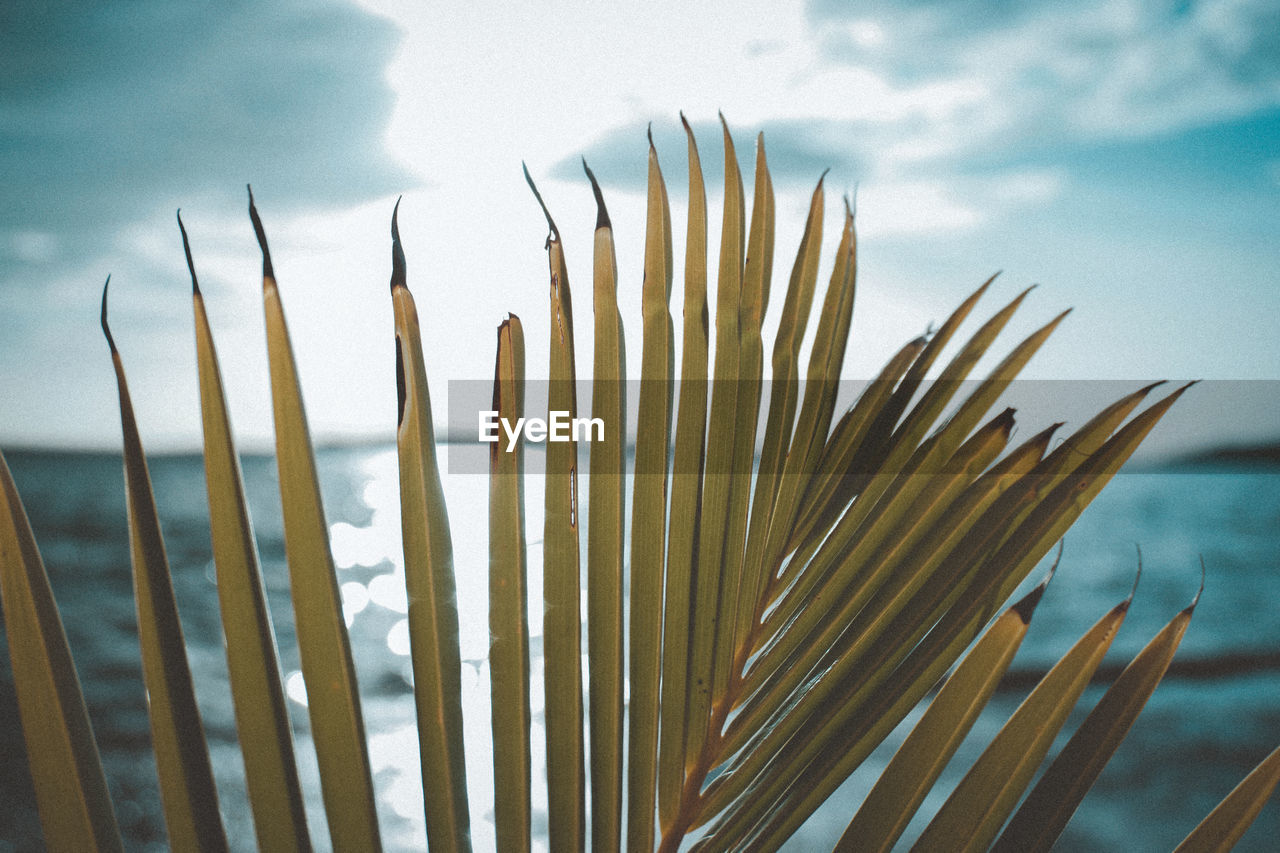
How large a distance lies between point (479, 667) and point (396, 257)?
15.0 feet

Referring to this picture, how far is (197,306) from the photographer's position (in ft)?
1.26

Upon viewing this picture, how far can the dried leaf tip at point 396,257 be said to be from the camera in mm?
406

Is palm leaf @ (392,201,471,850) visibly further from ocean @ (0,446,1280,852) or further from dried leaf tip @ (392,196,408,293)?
ocean @ (0,446,1280,852)

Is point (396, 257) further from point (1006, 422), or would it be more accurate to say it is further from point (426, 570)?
point (1006, 422)

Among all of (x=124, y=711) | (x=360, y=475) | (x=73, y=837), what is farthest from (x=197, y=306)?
(x=360, y=475)

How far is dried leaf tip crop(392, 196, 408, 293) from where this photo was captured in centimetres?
41

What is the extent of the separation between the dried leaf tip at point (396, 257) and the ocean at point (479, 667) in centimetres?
35

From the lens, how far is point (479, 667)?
455 cm

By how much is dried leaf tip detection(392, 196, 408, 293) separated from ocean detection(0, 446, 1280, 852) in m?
0.35

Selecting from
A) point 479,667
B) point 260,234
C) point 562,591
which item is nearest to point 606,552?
point 562,591

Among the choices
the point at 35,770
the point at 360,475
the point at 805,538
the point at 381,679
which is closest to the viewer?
the point at 35,770

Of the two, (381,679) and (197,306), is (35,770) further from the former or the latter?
(381,679)

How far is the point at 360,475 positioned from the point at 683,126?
689 inches

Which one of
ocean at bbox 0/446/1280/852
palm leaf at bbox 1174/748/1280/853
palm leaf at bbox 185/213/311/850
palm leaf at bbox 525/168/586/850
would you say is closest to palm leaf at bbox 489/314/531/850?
palm leaf at bbox 525/168/586/850
